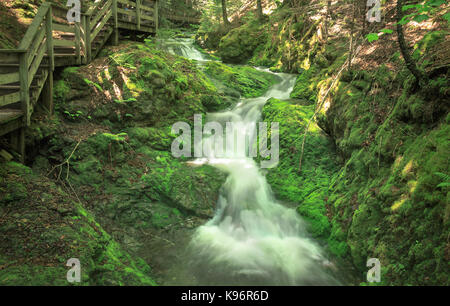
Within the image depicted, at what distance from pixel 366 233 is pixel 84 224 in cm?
468

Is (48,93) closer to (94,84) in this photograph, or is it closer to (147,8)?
(94,84)

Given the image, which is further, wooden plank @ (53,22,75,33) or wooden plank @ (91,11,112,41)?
wooden plank @ (91,11,112,41)

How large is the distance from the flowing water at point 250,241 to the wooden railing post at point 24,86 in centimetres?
403

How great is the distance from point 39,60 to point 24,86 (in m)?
0.91

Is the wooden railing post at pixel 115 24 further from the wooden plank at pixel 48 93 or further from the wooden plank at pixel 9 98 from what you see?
the wooden plank at pixel 9 98

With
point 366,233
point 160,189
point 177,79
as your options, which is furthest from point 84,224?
point 177,79

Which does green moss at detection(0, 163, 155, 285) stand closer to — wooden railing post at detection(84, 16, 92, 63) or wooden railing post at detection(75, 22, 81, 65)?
wooden railing post at detection(75, 22, 81, 65)

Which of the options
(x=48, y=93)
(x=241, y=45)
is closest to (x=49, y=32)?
(x=48, y=93)

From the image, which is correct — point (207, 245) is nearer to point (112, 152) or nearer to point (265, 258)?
point (265, 258)

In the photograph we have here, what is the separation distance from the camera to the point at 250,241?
5.50 m

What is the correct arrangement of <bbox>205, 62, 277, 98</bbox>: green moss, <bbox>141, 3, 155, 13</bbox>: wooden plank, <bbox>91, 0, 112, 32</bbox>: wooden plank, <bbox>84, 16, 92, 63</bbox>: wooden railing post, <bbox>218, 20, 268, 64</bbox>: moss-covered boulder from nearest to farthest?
<bbox>84, 16, 92, 63</bbox>: wooden railing post
<bbox>91, 0, 112, 32</bbox>: wooden plank
<bbox>141, 3, 155, 13</bbox>: wooden plank
<bbox>205, 62, 277, 98</bbox>: green moss
<bbox>218, 20, 268, 64</bbox>: moss-covered boulder

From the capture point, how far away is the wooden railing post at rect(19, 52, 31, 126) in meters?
4.76
